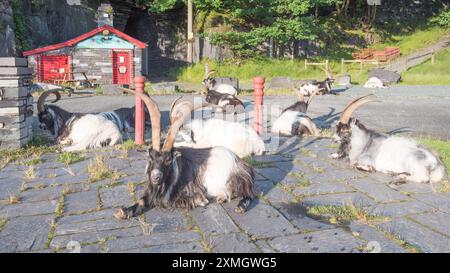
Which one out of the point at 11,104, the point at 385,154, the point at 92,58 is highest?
the point at 92,58

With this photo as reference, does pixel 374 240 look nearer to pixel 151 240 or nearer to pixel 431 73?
pixel 151 240

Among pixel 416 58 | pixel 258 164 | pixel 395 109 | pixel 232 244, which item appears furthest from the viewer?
pixel 416 58

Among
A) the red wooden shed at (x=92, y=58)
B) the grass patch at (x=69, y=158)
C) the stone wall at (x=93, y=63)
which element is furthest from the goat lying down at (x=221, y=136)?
the stone wall at (x=93, y=63)

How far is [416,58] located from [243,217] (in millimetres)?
30649

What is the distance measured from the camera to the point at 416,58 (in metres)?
30.4

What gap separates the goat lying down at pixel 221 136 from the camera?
6.82 metres

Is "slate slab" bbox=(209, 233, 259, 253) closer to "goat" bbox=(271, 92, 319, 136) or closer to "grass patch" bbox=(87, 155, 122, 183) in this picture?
"grass patch" bbox=(87, 155, 122, 183)

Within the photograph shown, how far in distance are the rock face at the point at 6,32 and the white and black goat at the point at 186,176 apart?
22323mm

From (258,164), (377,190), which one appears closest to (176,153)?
(258,164)

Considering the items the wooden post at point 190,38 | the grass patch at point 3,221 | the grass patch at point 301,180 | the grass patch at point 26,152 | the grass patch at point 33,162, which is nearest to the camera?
the grass patch at point 3,221

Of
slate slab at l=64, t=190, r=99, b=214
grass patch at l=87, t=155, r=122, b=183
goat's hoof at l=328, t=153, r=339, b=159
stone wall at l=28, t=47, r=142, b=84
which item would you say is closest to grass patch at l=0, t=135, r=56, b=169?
grass patch at l=87, t=155, r=122, b=183

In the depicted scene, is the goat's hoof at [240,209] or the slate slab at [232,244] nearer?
the slate slab at [232,244]

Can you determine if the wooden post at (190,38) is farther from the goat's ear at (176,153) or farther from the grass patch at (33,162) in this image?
the goat's ear at (176,153)

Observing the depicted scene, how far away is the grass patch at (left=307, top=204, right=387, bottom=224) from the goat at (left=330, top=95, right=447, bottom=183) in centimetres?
164
